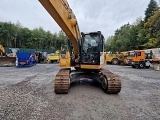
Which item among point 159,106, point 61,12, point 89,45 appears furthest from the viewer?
point 89,45

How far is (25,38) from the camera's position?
204 feet

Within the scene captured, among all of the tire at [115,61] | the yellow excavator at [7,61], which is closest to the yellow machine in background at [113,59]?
the tire at [115,61]

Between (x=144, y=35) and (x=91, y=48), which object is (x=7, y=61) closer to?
(x=91, y=48)

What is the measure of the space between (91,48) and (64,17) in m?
2.24

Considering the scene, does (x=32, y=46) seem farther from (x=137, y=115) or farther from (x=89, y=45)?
(x=137, y=115)

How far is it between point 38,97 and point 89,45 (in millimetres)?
3033

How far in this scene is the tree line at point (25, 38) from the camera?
5483cm

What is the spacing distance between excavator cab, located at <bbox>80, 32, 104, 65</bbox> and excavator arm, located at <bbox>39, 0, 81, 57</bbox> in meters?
0.28

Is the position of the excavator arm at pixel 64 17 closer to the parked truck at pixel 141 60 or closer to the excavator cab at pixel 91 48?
the excavator cab at pixel 91 48

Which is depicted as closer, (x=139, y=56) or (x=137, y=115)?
(x=137, y=115)

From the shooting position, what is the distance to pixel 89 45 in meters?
8.02

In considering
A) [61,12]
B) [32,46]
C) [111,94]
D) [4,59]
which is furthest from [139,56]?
[32,46]

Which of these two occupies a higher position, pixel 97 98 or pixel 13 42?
pixel 13 42

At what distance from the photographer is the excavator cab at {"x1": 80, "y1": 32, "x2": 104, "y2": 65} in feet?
25.8
